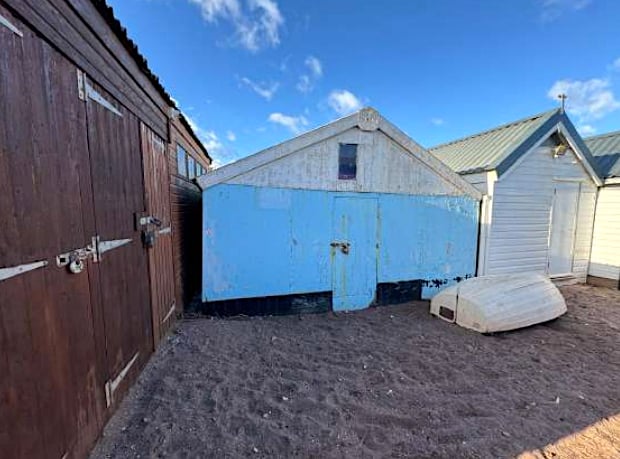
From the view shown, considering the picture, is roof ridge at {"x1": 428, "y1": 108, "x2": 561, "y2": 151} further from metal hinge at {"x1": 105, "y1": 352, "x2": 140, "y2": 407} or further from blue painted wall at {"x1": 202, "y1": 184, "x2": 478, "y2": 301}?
metal hinge at {"x1": 105, "y1": 352, "x2": 140, "y2": 407}

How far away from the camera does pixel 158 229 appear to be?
398cm

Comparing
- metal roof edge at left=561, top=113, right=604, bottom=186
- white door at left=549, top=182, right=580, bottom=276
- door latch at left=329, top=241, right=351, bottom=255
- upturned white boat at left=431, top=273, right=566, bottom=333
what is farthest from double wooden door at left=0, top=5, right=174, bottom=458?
white door at left=549, top=182, right=580, bottom=276

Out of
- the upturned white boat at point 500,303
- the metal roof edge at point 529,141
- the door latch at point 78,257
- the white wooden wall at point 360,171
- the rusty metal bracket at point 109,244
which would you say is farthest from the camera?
the metal roof edge at point 529,141

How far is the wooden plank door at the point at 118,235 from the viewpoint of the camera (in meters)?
2.42

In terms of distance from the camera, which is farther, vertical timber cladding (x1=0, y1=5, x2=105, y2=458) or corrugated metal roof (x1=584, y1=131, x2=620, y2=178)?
corrugated metal roof (x1=584, y1=131, x2=620, y2=178)

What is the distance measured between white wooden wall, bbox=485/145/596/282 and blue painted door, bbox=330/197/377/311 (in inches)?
114

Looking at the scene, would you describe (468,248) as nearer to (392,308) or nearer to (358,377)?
→ (392,308)

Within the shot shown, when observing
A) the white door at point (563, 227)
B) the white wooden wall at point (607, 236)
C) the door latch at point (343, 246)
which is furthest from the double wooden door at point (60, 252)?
the white wooden wall at point (607, 236)

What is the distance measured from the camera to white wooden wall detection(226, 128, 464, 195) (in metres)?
5.06

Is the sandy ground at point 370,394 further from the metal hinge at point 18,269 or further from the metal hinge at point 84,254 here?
the metal hinge at point 18,269

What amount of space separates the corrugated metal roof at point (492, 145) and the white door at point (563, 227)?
5.48ft

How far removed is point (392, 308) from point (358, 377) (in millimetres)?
2694

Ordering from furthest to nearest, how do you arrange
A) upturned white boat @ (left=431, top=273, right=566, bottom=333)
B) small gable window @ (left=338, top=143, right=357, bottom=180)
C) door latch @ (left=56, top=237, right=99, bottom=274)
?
1. small gable window @ (left=338, top=143, right=357, bottom=180)
2. upturned white boat @ (left=431, top=273, right=566, bottom=333)
3. door latch @ (left=56, top=237, right=99, bottom=274)

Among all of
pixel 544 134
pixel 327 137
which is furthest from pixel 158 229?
pixel 544 134
